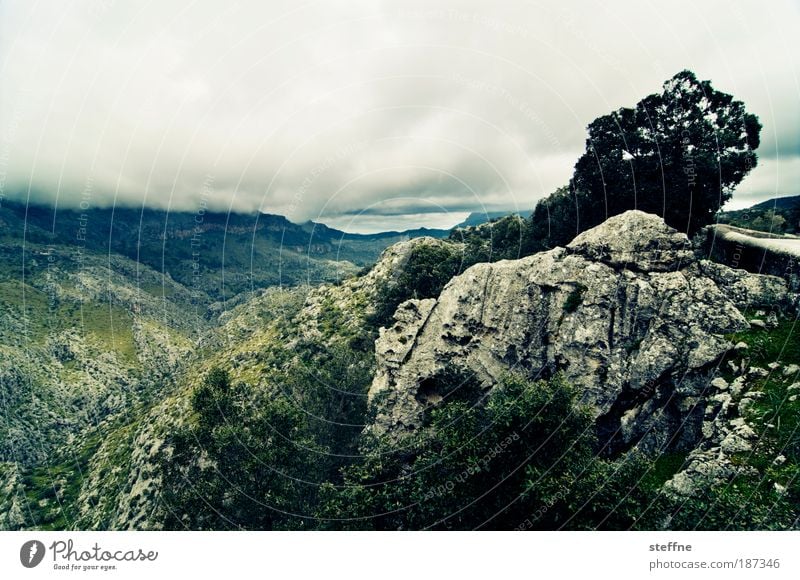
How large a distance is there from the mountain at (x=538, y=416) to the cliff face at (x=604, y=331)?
0.12 metres

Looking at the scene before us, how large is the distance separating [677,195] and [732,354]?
17.2 metres

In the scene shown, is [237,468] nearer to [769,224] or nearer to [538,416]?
[538,416]

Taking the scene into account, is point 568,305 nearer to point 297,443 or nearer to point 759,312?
point 759,312

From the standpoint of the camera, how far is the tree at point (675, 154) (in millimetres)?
32812

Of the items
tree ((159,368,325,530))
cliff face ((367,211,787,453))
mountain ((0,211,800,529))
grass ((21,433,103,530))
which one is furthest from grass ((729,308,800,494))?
grass ((21,433,103,530))

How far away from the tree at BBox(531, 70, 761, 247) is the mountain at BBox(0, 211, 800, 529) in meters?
8.37

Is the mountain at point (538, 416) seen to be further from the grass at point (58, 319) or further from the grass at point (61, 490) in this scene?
the grass at point (58, 319)

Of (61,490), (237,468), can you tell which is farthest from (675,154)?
(61,490)

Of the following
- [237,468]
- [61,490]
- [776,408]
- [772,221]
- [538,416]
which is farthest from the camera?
[61,490]

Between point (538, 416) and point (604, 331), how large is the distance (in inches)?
427

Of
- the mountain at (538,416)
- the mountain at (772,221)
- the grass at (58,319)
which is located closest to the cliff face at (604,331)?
the mountain at (538,416)

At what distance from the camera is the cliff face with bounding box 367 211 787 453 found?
76.3ft

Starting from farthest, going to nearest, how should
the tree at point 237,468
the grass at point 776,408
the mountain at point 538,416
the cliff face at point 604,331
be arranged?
the tree at point 237,468 < the cliff face at point 604,331 < the mountain at point 538,416 < the grass at point 776,408

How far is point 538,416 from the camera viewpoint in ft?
63.9
